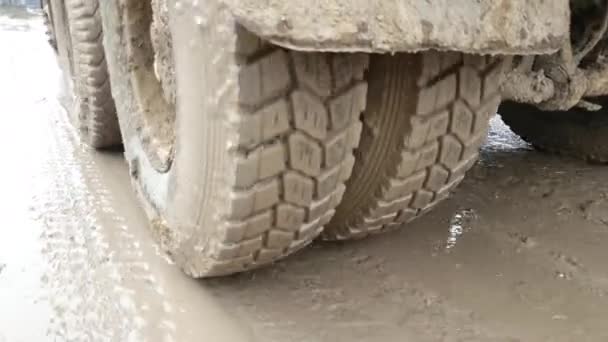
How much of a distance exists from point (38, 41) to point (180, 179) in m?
4.86

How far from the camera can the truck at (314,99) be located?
3.14ft

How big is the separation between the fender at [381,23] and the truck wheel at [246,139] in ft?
0.32

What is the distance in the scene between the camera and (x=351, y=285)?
161cm

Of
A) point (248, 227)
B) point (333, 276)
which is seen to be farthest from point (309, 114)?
point (333, 276)

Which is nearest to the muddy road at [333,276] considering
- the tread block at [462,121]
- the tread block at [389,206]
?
the tread block at [389,206]

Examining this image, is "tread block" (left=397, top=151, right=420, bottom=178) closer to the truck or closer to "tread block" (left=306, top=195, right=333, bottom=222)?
the truck

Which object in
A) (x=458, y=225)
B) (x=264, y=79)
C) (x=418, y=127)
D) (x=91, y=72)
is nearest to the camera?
(x=264, y=79)

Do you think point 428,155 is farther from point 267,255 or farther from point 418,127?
point 267,255

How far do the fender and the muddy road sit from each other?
717 mm

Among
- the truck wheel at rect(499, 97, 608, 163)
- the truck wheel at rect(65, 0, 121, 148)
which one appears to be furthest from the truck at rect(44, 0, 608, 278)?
the truck wheel at rect(499, 97, 608, 163)

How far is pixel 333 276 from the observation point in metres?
1.65

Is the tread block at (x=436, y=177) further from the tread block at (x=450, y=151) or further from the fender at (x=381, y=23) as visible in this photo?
the fender at (x=381, y=23)

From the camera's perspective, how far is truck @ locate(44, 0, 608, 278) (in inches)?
37.6

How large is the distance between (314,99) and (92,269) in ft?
2.93
